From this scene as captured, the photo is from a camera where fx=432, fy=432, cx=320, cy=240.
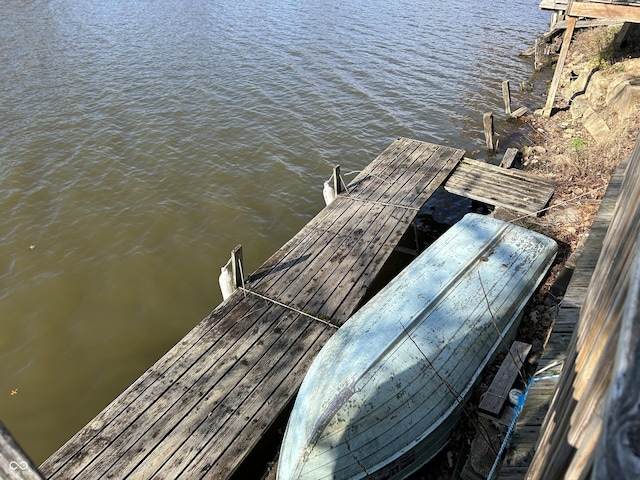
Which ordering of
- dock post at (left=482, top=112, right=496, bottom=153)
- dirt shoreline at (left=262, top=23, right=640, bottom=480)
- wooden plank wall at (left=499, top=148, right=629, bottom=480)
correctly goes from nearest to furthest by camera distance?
1. wooden plank wall at (left=499, top=148, right=629, bottom=480)
2. dirt shoreline at (left=262, top=23, right=640, bottom=480)
3. dock post at (left=482, top=112, right=496, bottom=153)

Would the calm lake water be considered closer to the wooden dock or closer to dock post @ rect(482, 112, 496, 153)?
dock post @ rect(482, 112, 496, 153)

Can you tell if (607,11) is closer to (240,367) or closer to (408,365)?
(408,365)

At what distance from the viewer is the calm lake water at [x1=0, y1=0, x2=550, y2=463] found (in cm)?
929

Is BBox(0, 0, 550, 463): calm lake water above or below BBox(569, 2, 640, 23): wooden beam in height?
below

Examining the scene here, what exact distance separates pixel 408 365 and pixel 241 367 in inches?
107

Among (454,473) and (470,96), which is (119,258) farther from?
(470,96)

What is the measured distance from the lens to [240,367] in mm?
6887

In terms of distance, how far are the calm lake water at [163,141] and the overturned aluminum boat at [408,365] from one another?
4.88 m

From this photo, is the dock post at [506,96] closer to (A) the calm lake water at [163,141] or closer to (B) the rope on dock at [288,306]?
(A) the calm lake water at [163,141]

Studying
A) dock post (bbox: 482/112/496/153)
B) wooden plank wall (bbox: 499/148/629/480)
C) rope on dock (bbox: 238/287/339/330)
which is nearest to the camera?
wooden plank wall (bbox: 499/148/629/480)

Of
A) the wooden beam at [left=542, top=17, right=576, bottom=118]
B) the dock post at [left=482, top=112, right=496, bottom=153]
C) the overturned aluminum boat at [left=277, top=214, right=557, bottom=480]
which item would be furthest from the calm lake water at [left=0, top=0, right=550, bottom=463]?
Answer: the overturned aluminum boat at [left=277, top=214, right=557, bottom=480]

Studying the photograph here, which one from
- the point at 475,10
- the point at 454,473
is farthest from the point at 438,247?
the point at 475,10

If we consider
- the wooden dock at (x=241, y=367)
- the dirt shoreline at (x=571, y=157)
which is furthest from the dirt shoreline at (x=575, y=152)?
the wooden dock at (x=241, y=367)

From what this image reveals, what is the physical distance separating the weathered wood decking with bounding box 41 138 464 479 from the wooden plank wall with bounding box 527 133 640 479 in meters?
4.74
